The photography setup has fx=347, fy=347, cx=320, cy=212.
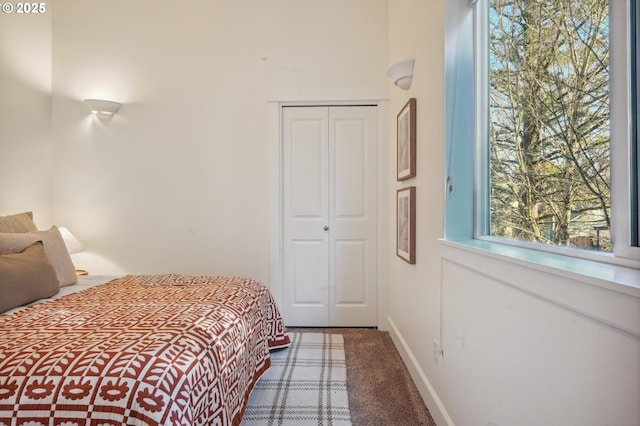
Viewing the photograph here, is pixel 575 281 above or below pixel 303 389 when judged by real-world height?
above

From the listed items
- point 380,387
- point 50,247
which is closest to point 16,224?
point 50,247

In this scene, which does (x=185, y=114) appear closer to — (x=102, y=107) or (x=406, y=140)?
(x=102, y=107)

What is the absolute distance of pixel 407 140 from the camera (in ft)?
7.55

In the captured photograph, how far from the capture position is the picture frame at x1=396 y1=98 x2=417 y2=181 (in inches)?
85.4

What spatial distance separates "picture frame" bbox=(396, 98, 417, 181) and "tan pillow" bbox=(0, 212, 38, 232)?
2463mm

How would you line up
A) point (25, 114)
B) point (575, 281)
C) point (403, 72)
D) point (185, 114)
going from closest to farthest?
point (575, 281) → point (403, 72) → point (25, 114) → point (185, 114)

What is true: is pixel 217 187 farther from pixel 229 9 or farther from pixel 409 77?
pixel 409 77

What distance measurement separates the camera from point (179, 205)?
3178 mm

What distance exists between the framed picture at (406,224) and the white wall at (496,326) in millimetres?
69

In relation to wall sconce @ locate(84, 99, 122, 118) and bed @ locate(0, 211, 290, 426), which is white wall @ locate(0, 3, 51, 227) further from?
bed @ locate(0, 211, 290, 426)

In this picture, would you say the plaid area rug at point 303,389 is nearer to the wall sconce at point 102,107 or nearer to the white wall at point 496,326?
the white wall at point 496,326

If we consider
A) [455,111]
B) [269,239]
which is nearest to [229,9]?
[269,239]

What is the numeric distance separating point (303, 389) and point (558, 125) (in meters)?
1.80

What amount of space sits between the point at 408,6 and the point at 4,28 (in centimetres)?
316
